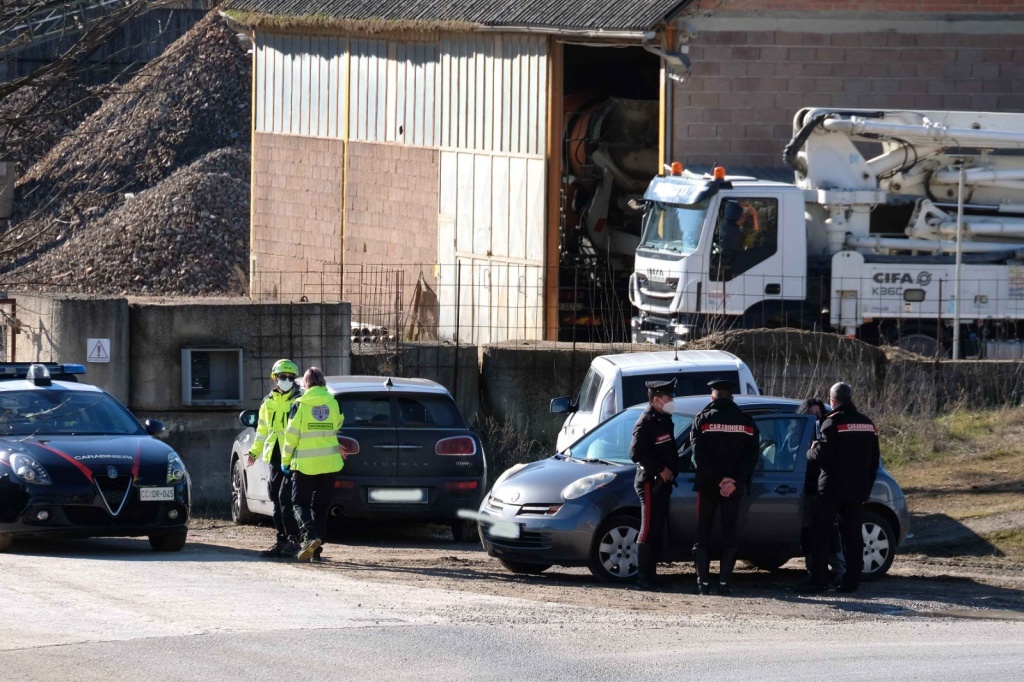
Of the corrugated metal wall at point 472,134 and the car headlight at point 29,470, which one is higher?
the corrugated metal wall at point 472,134

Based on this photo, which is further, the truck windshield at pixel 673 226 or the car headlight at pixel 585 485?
the truck windshield at pixel 673 226

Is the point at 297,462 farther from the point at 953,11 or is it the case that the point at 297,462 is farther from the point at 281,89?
the point at 281,89

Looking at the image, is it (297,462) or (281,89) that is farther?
(281,89)

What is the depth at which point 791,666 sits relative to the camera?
29.6 feet

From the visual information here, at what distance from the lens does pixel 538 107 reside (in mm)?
27484

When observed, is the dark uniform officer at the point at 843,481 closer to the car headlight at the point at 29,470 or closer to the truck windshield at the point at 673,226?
the car headlight at the point at 29,470

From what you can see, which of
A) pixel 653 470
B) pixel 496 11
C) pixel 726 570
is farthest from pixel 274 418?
pixel 496 11

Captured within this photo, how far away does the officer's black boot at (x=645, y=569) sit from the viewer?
1200cm

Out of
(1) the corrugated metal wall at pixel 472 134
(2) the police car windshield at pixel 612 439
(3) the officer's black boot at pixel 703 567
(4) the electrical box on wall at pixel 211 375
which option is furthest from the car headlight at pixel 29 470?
(1) the corrugated metal wall at pixel 472 134

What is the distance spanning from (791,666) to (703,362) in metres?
6.21

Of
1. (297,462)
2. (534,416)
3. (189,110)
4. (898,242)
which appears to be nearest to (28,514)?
(297,462)

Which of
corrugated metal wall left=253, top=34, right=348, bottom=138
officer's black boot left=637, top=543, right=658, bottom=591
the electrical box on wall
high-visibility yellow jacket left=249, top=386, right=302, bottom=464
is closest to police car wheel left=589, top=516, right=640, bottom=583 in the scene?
officer's black boot left=637, top=543, right=658, bottom=591

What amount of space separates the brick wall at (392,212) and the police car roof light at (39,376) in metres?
15.0

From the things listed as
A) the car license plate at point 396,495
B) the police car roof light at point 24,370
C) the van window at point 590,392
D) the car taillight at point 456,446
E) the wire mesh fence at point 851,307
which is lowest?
the car license plate at point 396,495
